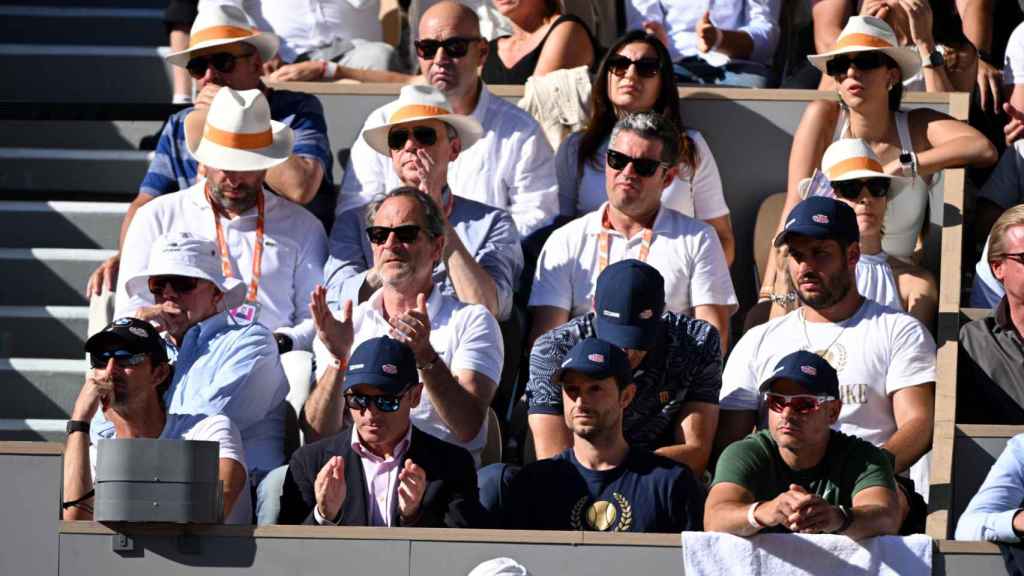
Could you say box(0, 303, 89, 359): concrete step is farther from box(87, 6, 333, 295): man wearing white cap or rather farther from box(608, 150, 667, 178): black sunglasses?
box(608, 150, 667, 178): black sunglasses

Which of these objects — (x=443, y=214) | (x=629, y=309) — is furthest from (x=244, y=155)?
(x=629, y=309)

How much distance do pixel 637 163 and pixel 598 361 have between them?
1.47 meters

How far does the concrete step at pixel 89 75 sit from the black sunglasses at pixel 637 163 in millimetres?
3338

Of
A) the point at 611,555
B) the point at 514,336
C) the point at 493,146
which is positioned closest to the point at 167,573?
the point at 611,555

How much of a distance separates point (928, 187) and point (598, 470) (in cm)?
263

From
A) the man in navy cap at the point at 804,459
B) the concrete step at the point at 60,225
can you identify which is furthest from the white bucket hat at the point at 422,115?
the man in navy cap at the point at 804,459

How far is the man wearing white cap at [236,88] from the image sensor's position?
28.6ft

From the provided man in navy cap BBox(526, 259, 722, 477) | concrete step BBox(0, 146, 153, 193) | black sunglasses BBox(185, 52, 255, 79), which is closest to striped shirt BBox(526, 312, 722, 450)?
man in navy cap BBox(526, 259, 722, 477)

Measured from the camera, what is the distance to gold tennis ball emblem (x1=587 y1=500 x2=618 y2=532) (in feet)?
21.9

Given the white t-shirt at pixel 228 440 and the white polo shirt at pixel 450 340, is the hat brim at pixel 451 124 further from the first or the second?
the white t-shirt at pixel 228 440

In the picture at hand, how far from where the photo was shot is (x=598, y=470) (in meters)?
6.76

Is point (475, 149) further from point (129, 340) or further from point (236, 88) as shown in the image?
point (129, 340)

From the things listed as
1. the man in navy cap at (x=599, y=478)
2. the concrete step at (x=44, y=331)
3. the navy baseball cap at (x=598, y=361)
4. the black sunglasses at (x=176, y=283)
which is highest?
the black sunglasses at (x=176, y=283)

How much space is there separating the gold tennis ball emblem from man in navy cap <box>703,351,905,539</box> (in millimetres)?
341
